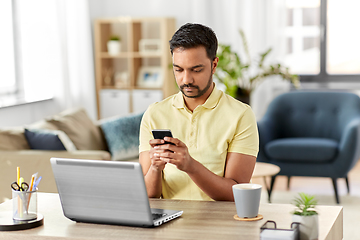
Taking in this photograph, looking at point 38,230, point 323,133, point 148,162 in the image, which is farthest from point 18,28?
point 38,230

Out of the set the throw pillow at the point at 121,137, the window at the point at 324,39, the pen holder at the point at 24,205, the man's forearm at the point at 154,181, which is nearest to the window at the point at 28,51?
the throw pillow at the point at 121,137

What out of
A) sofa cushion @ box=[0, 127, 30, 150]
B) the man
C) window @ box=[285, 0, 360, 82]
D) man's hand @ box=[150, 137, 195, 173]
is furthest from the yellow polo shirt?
window @ box=[285, 0, 360, 82]

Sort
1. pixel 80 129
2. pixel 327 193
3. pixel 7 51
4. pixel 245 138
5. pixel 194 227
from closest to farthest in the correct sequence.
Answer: pixel 194 227 → pixel 245 138 → pixel 80 129 → pixel 327 193 → pixel 7 51

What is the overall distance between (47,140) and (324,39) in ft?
12.0

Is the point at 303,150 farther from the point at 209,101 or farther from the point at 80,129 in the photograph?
the point at 209,101

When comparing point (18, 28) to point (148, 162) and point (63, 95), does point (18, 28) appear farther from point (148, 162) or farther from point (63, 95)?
point (148, 162)

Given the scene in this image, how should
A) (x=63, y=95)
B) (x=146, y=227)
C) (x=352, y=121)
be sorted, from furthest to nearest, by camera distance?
(x=63, y=95), (x=352, y=121), (x=146, y=227)

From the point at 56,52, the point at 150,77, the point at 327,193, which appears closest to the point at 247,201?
the point at 327,193

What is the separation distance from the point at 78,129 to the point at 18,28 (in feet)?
5.09

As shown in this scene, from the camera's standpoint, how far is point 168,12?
592 cm

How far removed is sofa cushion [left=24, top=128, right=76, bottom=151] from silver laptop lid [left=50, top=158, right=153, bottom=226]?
1.84m

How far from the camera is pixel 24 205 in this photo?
1.37 meters

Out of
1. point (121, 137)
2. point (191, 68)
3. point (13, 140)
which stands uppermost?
point (191, 68)

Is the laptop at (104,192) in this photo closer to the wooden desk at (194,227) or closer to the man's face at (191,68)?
the wooden desk at (194,227)
